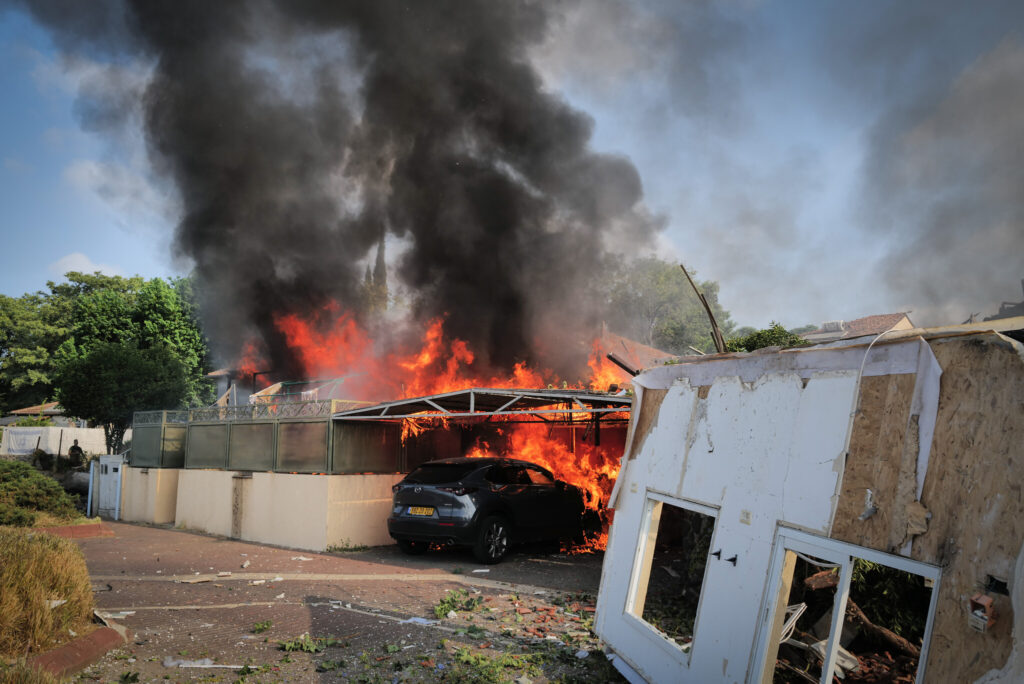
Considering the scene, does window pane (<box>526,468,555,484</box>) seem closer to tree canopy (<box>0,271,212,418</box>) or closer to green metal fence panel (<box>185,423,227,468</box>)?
green metal fence panel (<box>185,423,227,468</box>)

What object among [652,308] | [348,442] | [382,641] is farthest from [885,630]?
[652,308]

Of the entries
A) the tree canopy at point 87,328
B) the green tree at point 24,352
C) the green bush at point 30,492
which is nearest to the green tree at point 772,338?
the green bush at point 30,492

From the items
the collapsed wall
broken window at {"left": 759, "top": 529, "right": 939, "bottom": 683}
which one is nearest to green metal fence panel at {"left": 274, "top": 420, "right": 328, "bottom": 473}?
broken window at {"left": 759, "top": 529, "right": 939, "bottom": 683}

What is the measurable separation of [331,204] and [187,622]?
15874 millimetres

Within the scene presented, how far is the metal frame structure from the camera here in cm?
993

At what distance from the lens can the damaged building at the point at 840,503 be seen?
2703 mm

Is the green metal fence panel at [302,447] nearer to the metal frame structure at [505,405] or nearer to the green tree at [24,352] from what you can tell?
the metal frame structure at [505,405]

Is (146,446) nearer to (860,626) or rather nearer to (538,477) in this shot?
(538,477)

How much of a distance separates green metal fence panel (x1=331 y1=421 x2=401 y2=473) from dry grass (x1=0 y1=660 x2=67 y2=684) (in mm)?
8577

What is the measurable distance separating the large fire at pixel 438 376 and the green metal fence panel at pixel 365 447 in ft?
1.26

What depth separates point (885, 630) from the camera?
5316 mm

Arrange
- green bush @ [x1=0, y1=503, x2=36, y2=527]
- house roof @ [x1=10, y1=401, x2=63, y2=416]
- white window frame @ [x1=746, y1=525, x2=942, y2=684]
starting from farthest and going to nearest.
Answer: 1. house roof @ [x1=10, y1=401, x2=63, y2=416]
2. green bush @ [x1=0, y1=503, x2=36, y2=527]
3. white window frame @ [x1=746, y1=525, x2=942, y2=684]

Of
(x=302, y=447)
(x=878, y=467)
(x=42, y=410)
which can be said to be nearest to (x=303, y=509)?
(x=302, y=447)

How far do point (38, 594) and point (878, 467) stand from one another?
6265 mm
